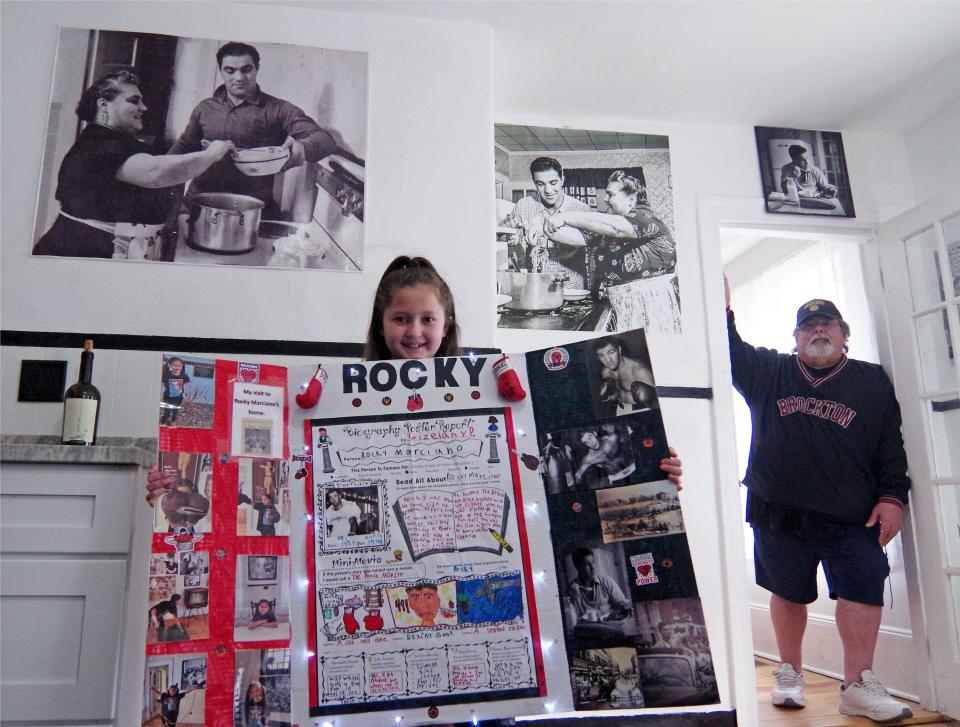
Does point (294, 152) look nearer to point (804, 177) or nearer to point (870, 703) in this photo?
point (804, 177)

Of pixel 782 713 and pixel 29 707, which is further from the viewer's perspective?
pixel 782 713

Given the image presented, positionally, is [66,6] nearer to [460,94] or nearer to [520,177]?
[460,94]

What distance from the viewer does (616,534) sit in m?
1.37

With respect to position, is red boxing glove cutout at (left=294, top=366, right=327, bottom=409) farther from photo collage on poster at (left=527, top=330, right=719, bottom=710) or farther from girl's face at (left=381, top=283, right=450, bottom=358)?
photo collage on poster at (left=527, top=330, right=719, bottom=710)

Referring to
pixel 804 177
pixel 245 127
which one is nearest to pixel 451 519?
pixel 245 127

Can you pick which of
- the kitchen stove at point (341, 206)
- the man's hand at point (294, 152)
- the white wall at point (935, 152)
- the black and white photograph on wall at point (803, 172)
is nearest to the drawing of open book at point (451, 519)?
the kitchen stove at point (341, 206)

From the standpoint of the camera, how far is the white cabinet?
168 cm

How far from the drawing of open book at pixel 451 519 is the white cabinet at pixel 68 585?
85 cm

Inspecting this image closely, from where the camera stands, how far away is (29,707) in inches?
65.5

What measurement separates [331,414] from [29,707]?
1.02 metres

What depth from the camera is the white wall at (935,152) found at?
307cm

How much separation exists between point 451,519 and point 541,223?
194cm

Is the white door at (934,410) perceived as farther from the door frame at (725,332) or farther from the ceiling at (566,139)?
the ceiling at (566,139)

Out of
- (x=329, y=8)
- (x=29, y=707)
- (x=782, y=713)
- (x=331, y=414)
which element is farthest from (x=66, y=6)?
(x=782, y=713)
